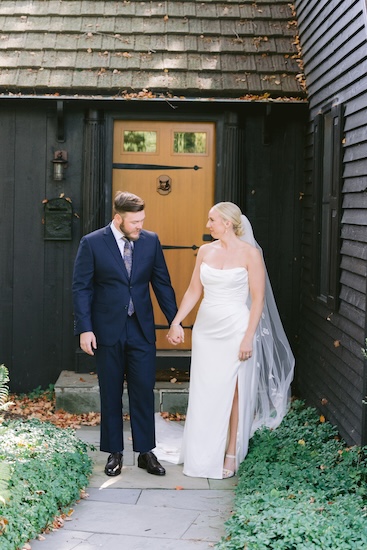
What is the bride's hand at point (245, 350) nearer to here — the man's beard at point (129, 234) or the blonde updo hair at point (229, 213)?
the blonde updo hair at point (229, 213)

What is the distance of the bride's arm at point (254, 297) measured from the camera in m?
6.69

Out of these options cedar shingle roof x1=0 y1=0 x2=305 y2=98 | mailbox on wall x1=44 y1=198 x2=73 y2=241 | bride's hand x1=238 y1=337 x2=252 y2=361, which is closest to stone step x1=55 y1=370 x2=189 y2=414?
mailbox on wall x1=44 y1=198 x2=73 y2=241

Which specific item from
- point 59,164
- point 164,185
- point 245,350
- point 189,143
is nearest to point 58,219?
point 59,164

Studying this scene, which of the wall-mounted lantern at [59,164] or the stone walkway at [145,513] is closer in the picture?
the stone walkway at [145,513]

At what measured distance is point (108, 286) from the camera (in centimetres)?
656

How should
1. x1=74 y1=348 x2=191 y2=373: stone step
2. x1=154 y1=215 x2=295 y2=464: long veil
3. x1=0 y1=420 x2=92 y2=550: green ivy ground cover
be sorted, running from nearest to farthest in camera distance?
x1=0 y1=420 x2=92 y2=550: green ivy ground cover → x1=154 y1=215 x2=295 y2=464: long veil → x1=74 y1=348 x2=191 y2=373: stone step

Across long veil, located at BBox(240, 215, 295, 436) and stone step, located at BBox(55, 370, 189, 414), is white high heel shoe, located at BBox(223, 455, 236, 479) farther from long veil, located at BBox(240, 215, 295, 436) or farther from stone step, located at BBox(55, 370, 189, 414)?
stone step, located at BBox(55, 370, 189, 414)

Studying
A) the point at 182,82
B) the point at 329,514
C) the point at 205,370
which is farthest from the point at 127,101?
the point at 329,514

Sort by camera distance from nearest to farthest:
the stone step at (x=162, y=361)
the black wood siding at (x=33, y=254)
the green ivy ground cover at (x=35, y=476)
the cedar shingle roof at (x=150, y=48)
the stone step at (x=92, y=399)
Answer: the green ivy ground cover at (x=35, y=476) < the stone step at (x=92, y=399) < the cedar shingle roof at (x=150, y=48) < the stone step at (x=162, y=361) < the black wood siding at (x=33, y=254)

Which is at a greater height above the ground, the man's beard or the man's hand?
the man's beard

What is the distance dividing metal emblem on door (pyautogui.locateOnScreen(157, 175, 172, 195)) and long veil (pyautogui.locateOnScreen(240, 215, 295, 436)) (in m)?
1.93

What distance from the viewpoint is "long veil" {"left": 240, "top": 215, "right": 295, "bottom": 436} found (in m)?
7.45

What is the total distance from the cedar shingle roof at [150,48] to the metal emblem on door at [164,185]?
0.88 metres

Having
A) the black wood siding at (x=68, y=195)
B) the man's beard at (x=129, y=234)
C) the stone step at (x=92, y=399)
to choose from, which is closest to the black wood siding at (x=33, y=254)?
the black wood siding at (x=68, y=195)
